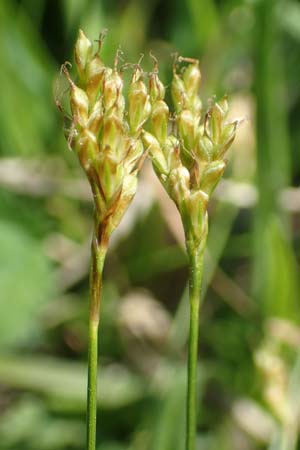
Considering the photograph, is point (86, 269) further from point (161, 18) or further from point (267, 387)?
point (161, 18)

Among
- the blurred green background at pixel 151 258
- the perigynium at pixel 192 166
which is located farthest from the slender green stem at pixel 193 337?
the blurred green background at pixel 151 258

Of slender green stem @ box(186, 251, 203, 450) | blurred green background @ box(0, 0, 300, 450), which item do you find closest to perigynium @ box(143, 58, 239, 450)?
slender green stem @ box(186, 251, 203, 450)

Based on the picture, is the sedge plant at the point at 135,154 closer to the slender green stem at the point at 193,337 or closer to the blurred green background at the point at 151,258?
the slender green stem at the point at 193,337

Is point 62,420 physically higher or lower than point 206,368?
lower

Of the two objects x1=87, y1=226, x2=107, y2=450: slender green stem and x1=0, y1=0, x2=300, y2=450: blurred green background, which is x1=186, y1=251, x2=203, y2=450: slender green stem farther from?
x1=0, y1=0, x2=300, y2=450: blurred green background

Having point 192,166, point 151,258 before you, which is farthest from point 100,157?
point 151,258

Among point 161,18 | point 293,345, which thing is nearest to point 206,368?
point 293,345

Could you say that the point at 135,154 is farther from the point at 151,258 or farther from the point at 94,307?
the point at 151,258
